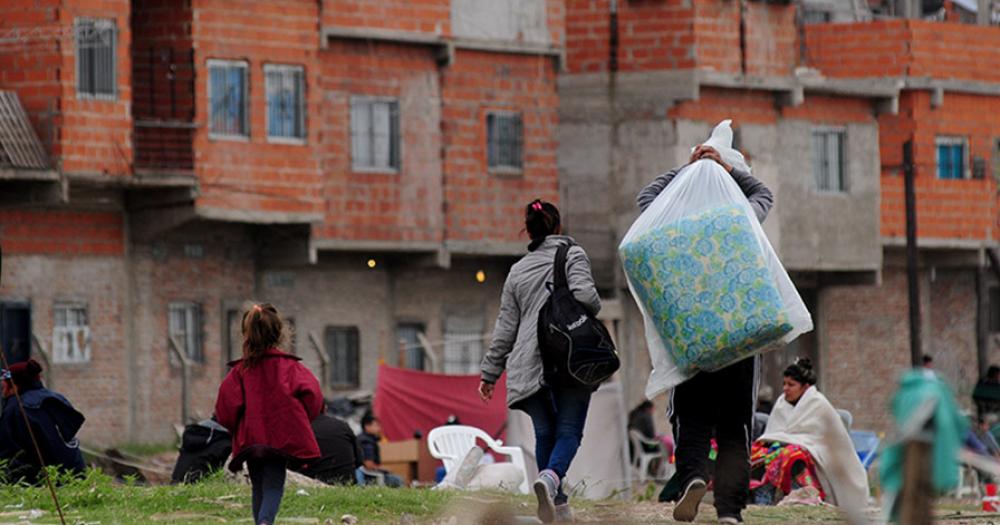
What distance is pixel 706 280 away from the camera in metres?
12.5

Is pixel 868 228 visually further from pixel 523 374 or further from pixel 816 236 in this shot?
pixel 523 374

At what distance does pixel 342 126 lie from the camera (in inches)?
1463

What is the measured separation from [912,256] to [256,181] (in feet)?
43.8

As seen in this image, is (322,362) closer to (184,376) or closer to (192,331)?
(192,331)

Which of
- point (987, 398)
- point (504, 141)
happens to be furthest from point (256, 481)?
point (987, 398)

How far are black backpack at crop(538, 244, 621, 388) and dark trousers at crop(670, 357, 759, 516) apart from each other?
2.06ft

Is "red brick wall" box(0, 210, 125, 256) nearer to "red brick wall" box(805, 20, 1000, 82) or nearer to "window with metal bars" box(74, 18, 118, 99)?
"window with metal bars" box(74, 18, 118, 99)

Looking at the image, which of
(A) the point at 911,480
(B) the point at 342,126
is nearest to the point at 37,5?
(B) the point at 342,126

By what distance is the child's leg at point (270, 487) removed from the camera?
476 inches

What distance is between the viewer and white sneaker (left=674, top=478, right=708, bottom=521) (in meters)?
12.4

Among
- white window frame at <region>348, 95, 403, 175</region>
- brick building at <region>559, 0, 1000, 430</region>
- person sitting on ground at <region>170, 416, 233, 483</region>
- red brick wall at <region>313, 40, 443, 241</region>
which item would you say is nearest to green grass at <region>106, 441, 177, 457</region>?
red brick wall at <region>313, 40, 443, 241</region>

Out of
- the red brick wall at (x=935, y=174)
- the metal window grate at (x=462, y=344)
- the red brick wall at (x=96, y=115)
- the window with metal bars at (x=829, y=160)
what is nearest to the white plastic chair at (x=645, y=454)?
the metal window grate at (x=462, y=344)

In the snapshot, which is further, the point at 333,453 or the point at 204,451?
the point at 204,451

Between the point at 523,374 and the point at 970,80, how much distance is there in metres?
34.7
